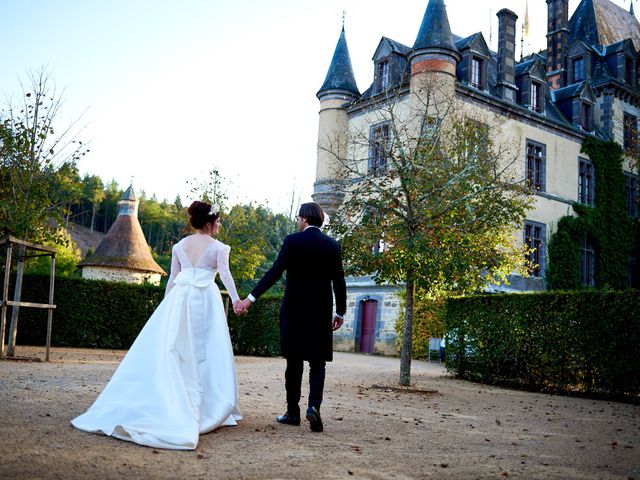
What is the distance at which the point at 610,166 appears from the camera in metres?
29.9

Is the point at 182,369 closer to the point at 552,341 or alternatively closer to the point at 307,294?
the point at 307,294

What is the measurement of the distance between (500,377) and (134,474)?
10.4 metres

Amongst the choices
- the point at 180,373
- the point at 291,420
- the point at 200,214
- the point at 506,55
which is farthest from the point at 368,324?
the point at 180,373

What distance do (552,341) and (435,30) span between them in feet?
50.8

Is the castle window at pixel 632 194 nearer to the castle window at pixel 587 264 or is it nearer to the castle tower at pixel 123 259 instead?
the castle window at pixel 587 264

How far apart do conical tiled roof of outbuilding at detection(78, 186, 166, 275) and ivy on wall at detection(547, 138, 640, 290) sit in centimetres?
2021

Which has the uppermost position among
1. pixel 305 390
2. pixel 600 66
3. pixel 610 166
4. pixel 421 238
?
pixel 600 66

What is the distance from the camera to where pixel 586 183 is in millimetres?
29344

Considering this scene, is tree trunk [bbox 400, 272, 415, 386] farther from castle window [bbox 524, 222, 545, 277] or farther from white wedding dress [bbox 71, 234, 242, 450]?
castle window [bbox 524, 222, 545, 277]

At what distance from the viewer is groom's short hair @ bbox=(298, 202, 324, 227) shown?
6.20 m

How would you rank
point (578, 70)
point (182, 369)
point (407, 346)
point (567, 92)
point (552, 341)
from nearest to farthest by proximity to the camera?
1. point (182, 369)
2. point (407, 346)
3. point (552, 341)
4. point (567, 92)
5. point (578, 70)

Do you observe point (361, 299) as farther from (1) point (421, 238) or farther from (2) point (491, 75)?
(1) point (421, 238)

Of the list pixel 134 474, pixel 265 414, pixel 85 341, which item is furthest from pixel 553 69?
pixel 134 474

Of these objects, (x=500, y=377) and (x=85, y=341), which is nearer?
(x=500, y=377)
